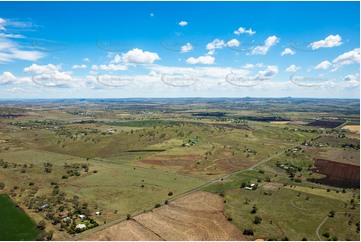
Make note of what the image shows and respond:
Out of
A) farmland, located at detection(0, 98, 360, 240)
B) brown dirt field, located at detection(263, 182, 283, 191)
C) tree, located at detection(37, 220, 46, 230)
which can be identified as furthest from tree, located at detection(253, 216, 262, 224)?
tree, located at detection(37, 220, 46, 230)

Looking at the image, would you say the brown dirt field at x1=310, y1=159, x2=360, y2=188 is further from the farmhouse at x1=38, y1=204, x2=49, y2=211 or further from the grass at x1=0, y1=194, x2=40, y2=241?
the grass at x1=0, y1=194, x2=40, y2=241

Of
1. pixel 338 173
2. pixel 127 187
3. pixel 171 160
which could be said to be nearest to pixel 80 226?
pixel 127 187

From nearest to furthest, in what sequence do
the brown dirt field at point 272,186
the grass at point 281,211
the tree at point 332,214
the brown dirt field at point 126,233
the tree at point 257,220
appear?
the brown dirt field at point 126,233 < the grass at point 281,211 < the tree at point 257,220 < the tree at point 332,214 < the brown dirt field at point 272,186

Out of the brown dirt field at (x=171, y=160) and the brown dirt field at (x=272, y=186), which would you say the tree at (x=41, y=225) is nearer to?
the brown dirt field at (x=272, y=186)

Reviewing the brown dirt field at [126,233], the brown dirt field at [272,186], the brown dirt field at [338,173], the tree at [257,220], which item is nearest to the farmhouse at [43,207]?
the brown dirt field at [126,233]

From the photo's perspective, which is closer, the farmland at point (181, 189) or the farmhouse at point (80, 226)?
the farmhouse at point (80, 226)

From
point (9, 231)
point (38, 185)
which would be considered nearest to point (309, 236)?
point (9, 231)

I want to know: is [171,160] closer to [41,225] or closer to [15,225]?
[41,225]

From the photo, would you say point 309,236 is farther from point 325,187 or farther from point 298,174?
point 298,174
